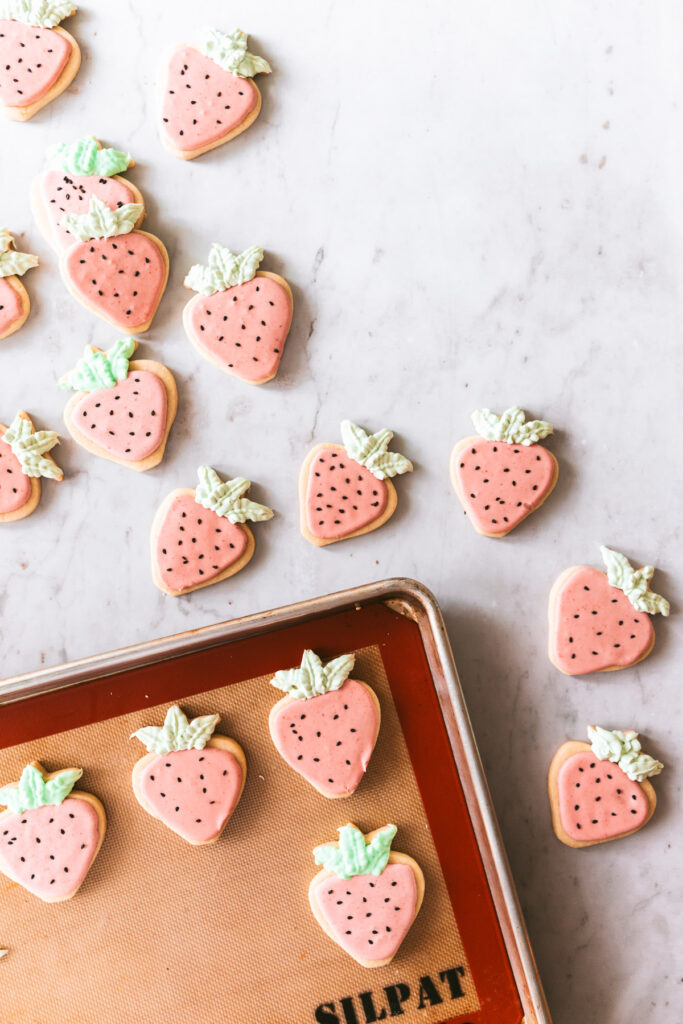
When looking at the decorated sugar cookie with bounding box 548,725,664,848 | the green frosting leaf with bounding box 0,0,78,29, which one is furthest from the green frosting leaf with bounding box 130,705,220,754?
the green frosting leaf with bounding box 0,0,78,29

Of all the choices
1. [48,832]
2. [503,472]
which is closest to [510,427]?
[503,472]

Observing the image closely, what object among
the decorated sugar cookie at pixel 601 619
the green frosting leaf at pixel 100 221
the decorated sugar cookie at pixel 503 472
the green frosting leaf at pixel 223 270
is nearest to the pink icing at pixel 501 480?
the decorated sugar cookie at pixel 503 472

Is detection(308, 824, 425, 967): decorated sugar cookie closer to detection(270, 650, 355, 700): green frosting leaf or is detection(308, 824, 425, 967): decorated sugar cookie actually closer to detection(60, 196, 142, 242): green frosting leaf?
detection(270, 650, 355, 700): green frosting leaf

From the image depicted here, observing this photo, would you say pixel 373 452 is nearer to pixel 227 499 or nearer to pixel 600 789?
pixel 227 499

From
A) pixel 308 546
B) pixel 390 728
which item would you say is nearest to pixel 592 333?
pixel 308 546

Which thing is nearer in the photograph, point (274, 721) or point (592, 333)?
point (274, 721)

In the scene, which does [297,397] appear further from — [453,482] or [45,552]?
[45,552]

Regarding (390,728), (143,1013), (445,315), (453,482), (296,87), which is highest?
(296,87)
